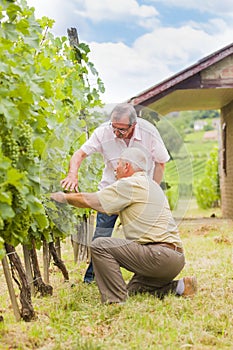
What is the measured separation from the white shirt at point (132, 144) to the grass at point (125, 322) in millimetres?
1230

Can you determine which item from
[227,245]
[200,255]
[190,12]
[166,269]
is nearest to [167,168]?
[166,269]

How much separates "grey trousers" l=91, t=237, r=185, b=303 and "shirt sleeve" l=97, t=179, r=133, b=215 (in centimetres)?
32

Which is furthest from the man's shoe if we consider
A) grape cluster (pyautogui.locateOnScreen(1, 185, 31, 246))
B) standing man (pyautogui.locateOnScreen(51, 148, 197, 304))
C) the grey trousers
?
grape cluster (pyautogui.locateOnScreen(1, 185, 31, 246))

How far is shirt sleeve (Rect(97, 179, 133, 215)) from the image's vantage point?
5.31 metres

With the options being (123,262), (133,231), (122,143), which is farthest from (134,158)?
(123,262)

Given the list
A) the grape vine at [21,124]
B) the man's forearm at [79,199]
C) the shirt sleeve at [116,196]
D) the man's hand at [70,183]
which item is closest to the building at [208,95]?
the man's hand at [70,183]

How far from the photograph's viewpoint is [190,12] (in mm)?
103375

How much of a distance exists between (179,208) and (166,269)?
0.65 meters

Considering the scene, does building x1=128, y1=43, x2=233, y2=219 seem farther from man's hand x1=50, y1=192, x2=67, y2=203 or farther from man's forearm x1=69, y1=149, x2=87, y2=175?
man's hand x1=50, y1=192, x2=67, y2=203

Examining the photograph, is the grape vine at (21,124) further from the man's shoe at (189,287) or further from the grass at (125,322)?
the man's shoe at (189,287)

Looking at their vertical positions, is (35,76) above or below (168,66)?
below

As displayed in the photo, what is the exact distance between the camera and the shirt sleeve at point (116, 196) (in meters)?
5.31

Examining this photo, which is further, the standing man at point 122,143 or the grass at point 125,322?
the standing man at point 122,143

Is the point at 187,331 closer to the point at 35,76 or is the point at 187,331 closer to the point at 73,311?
the point at 73,311
